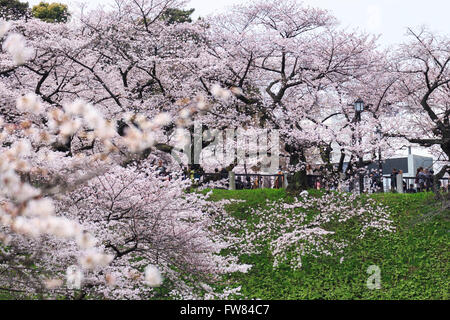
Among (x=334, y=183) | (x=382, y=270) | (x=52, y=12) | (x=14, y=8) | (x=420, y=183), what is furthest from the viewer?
(x=52, y=12)

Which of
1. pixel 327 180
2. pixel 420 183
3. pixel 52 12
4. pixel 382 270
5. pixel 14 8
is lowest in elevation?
pixel 382 270

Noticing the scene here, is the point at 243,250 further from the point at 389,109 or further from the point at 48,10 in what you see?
the point at 48,10

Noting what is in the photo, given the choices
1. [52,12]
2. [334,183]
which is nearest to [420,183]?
[334,183]

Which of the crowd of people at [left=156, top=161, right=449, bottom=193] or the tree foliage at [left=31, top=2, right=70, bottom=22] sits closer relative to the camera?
the crowd of people at [left=156, top=161, right=449, bottom=193]

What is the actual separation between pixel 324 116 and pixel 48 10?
1838 centimetres

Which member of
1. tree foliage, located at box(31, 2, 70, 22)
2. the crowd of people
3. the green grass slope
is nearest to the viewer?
the green grass slope

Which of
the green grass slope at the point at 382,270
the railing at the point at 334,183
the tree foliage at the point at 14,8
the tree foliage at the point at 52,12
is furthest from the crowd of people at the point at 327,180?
the tree foliage at the point at 52,12

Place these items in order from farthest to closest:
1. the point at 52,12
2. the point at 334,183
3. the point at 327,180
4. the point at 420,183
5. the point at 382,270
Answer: the point at 52,12, the point at 420,183, the point at 334,183, the point at 327,180, the point at 382,270

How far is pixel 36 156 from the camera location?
9.09 metres

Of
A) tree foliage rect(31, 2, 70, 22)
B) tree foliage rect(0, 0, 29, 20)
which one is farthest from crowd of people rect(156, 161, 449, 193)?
tree foliage rect(31, 2, 70, 22)

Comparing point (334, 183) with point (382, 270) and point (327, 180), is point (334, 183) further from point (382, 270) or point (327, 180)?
point (382, 270)

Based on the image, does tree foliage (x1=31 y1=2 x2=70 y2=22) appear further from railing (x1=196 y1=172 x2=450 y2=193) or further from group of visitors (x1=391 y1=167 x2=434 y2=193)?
group of visitors (x1=391 y1=167 x2=434 y2=193)

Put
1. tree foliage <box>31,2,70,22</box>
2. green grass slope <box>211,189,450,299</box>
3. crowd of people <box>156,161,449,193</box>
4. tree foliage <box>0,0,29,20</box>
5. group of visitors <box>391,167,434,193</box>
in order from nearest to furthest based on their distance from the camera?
green grass slope <box>211,189,450,299</box>, crowd of people <box>156,161,449,193</box>, group of visitors <box>391,167,434,193</box>, tree foliage <box>0,0,29,20</box>, tree foliage <box>31,2,70,22</box>
